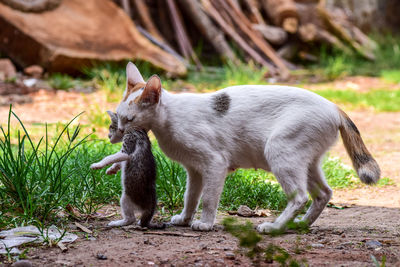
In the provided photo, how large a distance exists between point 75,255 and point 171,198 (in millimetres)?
1352

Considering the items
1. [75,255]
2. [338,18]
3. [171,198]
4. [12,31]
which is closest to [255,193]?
[171,198]

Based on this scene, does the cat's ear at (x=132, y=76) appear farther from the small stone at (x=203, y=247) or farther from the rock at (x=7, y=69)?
the rock at (x=7, y=69)

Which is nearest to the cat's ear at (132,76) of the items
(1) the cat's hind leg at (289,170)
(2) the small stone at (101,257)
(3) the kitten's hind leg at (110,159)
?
(3) the kitten's hind leg at (110,159)

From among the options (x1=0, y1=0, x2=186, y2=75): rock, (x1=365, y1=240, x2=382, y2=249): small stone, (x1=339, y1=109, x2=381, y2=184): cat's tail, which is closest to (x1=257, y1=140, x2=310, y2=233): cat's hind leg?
(x1=339, y1=109, x2=381, y2=184): cat's tail

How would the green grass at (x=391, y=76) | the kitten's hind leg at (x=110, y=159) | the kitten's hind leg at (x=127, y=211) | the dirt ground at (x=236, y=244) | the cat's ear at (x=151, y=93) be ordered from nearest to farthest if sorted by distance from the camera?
the dirt ground at (x=236, y=244) < the kitten's hind leg at (x=110, y=159) < the cat's ear at (x=151, y=93) < the kitten's hind leg at (x=127, y=211) < the green grass at (x=391, y=76)

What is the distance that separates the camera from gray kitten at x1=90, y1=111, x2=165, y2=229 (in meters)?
3.26

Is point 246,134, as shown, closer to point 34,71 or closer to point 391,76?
point 34,71

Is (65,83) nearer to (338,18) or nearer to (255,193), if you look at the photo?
(255,193)

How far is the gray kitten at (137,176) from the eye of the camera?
10.7 ft

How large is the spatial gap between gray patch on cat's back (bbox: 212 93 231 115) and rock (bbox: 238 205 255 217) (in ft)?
2.96

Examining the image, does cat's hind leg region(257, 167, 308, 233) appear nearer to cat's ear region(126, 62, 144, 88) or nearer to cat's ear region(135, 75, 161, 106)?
cat's ear region(135, 75, 161, 106)

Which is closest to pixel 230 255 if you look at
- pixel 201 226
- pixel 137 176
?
pixel 201 226

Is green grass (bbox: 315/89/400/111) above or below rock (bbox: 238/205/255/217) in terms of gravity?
below

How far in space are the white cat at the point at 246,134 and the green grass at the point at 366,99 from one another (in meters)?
5.26
